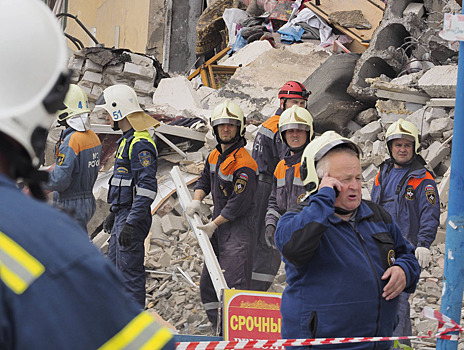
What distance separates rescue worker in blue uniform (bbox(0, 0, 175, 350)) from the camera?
3.50 feet

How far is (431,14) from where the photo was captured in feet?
37.8

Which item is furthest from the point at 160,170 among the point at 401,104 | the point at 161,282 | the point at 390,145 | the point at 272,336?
the point at 272,336

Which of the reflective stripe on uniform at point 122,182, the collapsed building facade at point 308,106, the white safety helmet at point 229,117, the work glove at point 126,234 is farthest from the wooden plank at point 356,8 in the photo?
the work glove at point 126,234

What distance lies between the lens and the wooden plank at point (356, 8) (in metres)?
14.4

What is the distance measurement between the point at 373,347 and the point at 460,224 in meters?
1.70

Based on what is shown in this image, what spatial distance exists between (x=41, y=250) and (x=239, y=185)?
206 inches

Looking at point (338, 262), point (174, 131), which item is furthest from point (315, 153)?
point (174, 131)

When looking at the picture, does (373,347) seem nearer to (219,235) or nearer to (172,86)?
(219,235)

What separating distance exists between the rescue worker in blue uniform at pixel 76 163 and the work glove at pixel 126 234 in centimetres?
49

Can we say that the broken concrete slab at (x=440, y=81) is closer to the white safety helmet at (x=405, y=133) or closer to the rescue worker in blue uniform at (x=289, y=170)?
the white safety helmet at (x=405, y=133)

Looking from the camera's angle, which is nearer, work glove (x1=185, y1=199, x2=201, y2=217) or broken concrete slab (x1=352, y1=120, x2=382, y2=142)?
work glove (x1=185, y1=199, x2=201, y2=217)

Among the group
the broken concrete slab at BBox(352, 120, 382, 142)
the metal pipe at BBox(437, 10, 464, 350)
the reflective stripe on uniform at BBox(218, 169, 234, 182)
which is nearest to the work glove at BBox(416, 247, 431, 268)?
the metal pipe at BBox(437, 10, 464, 350)

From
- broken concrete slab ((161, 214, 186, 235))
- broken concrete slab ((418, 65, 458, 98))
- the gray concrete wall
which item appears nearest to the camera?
broken concrete slab ((161, 214, 186, 235))

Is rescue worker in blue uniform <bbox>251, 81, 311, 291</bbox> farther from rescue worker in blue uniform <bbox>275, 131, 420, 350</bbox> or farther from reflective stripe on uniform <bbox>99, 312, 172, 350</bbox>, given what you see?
reflective stripe on uniform <bbox>99, 312, 172, 350</bbox>
